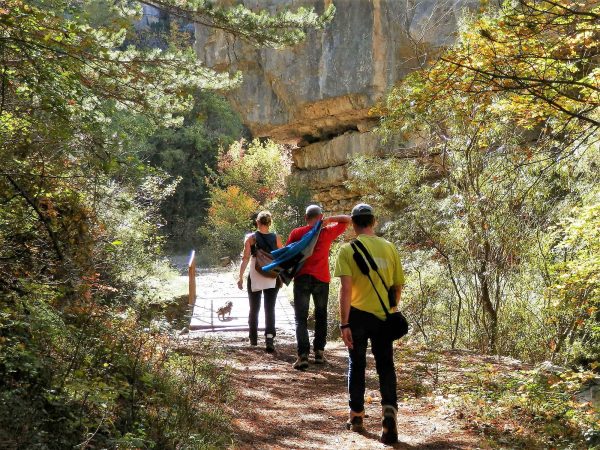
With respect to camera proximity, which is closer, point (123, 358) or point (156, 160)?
point (123, 358)

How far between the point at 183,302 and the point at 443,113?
915 cm

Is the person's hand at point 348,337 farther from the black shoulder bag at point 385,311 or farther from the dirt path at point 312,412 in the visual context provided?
the dirt path at point 312,412

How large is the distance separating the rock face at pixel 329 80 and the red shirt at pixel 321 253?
39.6 ft

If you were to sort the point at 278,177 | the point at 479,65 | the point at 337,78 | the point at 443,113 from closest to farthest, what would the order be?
1. the point at 479,65
2. the point at 443,113
3. the point at 337,78
4. the point at 278,177

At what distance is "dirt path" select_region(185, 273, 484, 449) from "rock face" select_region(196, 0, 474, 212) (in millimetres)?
11995

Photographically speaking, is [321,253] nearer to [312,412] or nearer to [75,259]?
[312,412]

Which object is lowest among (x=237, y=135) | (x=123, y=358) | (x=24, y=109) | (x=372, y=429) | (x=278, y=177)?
(x=372, y=429)

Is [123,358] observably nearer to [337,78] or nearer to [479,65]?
[479,65]

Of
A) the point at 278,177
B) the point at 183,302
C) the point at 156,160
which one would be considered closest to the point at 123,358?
the point at 183,302

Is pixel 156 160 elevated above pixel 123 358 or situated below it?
above

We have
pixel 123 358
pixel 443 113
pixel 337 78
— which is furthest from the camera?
pixel 337 78

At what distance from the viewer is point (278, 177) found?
34.5m

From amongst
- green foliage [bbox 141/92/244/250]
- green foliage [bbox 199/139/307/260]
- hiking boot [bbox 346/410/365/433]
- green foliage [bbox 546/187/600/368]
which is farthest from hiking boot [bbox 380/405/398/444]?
green foliage [bbox 141/92/244/250]

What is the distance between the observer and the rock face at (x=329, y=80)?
2012 centimetres
